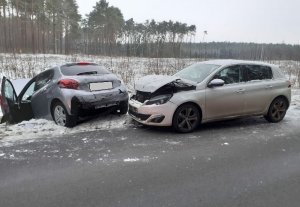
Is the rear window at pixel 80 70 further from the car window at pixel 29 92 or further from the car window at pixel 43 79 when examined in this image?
the car window at pixel 29 92

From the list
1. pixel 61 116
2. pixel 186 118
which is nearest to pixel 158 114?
pixel 186 118

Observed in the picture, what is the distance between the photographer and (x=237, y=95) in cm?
766

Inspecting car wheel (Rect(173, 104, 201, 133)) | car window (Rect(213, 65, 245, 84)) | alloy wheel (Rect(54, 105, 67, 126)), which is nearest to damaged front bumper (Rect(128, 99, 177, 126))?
car wheel (Rect(173, 104, 201, 133))

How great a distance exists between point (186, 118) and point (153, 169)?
7.99ft

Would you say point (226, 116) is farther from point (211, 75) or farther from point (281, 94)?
point (281, 94)

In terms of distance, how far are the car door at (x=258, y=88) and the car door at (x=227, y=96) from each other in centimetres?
18

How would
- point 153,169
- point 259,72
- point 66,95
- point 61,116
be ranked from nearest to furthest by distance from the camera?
point 153,169 → point 66,95 → point 61,116 → point 259,72

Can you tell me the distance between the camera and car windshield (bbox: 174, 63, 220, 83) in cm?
764

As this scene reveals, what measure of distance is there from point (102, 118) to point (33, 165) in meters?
3.41

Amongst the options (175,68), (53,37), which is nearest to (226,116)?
(175,68)

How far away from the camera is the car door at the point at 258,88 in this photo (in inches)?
311

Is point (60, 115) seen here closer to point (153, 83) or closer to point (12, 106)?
point (12, 106)

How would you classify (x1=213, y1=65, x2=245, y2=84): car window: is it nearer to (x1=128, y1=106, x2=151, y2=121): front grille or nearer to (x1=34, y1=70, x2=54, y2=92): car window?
(x1=128, y1=106, x2=151, y2=121): front grille

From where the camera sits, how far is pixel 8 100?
8.09m
